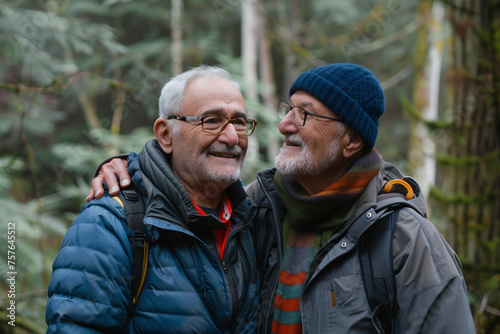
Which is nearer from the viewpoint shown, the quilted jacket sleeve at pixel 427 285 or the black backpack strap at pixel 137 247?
the quilted jacket sleeve at pixel 427 285

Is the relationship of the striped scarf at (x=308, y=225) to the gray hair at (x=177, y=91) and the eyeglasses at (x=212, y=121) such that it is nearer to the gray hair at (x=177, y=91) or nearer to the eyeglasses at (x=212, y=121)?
the eyeglasses at (x=212, y=121)

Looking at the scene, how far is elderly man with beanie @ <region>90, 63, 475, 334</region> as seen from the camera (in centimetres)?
190

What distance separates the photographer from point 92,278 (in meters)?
1.81

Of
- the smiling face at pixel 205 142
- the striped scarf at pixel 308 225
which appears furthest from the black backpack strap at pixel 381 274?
the smiling face at pixel 205 142

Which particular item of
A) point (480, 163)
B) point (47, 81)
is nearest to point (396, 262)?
point (480, 163)

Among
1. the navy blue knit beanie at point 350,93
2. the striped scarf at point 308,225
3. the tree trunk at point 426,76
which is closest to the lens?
the striped scarf at point 308,225

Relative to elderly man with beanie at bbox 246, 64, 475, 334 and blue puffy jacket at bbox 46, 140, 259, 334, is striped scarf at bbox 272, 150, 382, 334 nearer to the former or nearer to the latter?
elderly man with beanie at bbox 246, 64, 475, 334

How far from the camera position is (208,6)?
1389cm

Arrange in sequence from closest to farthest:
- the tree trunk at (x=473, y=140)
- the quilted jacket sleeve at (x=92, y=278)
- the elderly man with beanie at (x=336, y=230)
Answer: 1. the quilted jacket sleeve at (x=92, y=278)
2. the elderly man with beanie at (x=336, y=230)
3. the tree trunk at (x=473, y=140)

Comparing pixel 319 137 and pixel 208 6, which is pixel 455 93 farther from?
pixel 208 6

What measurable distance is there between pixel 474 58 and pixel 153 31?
12.7 meters

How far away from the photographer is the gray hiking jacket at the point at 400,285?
6.05ft

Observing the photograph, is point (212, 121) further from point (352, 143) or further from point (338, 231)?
point (338, 231)

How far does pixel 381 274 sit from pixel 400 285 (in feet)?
0.32
